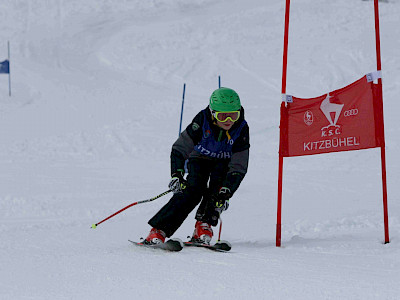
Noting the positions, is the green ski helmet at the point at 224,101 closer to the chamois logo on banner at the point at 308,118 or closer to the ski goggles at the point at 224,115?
the ski goggles at the point at 224,115

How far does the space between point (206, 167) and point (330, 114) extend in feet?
3.73

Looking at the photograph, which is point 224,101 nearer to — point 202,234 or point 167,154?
point 202,234

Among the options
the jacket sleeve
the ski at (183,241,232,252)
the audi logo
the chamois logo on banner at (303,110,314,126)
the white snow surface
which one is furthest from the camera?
the chamois logo on banner at (303,110,314,126)

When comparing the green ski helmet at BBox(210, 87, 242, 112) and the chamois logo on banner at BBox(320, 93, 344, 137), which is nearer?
the green ski helmet at BBox(210, 87, 242, 112)

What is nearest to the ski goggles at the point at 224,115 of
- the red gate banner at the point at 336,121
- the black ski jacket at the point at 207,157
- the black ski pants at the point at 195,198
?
the black ski jacket at the point at 207,157

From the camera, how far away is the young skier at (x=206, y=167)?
4414 millimetres

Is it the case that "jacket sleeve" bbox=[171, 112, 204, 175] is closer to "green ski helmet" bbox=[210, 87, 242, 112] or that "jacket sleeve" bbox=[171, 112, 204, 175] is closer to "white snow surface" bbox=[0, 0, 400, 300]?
"green ski helmet" bbox=[210, 87, 242, 112]

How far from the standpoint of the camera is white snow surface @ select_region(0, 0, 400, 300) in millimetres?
3227

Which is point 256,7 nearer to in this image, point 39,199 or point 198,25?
point 198,25

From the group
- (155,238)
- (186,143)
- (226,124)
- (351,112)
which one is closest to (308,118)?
(351,112)

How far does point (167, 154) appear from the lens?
36.1ft

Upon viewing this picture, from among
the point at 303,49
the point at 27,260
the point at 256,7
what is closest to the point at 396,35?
the point at 303,49

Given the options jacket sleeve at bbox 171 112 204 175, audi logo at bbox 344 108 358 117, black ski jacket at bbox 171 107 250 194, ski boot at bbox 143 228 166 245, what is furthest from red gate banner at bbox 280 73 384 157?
ski boot at bbox 143 228 166 245

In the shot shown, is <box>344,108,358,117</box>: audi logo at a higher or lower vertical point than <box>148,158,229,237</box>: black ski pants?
higher
